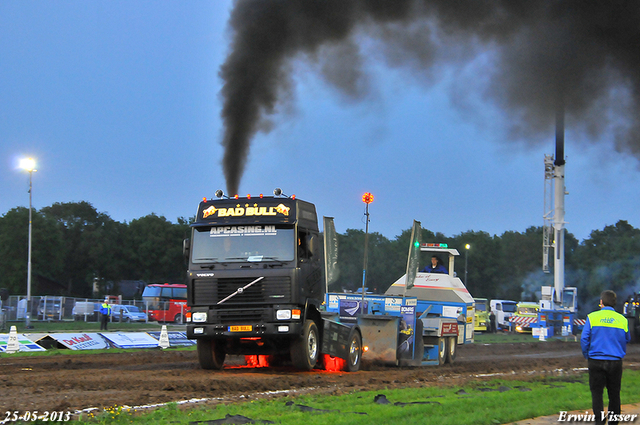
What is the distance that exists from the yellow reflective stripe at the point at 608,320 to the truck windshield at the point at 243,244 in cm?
682

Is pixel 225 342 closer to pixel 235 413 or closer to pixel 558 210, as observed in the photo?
pixel 235 413

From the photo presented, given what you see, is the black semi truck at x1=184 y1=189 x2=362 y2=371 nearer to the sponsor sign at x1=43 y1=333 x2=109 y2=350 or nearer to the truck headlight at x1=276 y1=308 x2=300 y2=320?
the truck headlight at x1=276 y1=308 x2=300 y2=320

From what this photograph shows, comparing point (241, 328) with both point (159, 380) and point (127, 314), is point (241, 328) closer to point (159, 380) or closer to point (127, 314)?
point (159, 380)

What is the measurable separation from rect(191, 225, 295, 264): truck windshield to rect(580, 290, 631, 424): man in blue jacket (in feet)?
22.5

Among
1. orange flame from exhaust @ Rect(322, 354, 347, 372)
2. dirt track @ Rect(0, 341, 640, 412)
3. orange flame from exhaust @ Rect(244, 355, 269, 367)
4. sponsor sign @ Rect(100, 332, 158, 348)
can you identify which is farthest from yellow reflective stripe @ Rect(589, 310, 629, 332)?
sponsor sign @ Rect(100, 332, 158, 348)

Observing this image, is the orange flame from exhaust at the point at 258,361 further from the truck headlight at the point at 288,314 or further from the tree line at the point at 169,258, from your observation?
the tree line at the point at 169,258

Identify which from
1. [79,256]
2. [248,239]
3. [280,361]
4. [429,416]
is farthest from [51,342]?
[79,256]

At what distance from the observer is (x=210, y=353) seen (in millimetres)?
14734

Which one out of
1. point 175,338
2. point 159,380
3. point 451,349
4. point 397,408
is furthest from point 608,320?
point 175,338

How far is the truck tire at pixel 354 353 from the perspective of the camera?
15.8m

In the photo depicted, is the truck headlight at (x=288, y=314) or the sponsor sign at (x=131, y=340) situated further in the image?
the sponsor sign at (x=131, y=340)

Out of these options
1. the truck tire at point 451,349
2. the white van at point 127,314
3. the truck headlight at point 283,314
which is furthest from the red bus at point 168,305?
the truck headlight at point 283,314

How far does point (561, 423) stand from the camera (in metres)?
8.65

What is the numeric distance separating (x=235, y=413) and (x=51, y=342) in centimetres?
1465
